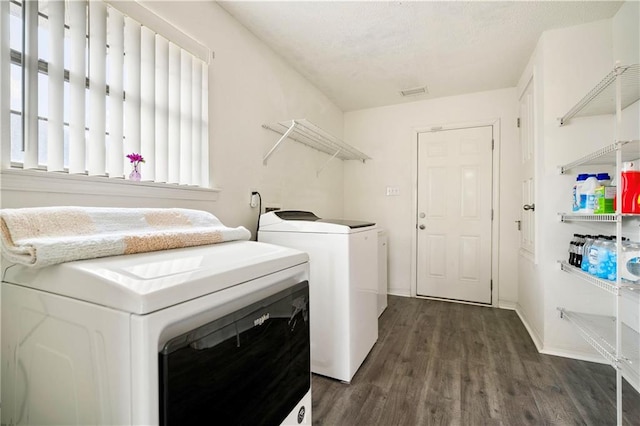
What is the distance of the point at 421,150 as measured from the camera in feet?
11.6

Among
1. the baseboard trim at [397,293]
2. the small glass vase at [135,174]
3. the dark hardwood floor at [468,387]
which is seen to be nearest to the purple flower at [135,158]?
the small glass vase at [135,174]

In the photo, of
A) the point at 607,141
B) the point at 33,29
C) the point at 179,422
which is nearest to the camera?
the point at 179,422

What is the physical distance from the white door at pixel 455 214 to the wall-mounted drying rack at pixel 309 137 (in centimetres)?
85

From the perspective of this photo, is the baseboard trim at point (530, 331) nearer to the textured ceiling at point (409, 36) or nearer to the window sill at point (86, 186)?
the textured ceiling at point (409, 36)

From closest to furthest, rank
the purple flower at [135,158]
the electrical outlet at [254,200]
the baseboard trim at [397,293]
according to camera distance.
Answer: the purple flower at [135,158] < the electrical outlet at [254,200] < the baseboard trim at [397,293]

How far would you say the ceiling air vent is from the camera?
318cm

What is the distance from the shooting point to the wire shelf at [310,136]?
2215 mm

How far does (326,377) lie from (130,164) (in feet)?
5.43

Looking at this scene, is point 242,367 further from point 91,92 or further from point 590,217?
point 590,217

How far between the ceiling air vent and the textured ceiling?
10 cm

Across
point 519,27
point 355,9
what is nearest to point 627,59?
point 519,27

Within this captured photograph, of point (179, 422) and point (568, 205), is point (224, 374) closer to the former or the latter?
point (179, 422)

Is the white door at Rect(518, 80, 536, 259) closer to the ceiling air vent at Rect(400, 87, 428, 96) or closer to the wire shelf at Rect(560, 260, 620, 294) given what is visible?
the wire shelf at Rect(560, 260, 620, 294)

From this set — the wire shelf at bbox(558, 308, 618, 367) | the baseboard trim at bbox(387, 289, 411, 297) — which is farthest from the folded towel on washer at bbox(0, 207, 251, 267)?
the baseboard trim at bbox(387, 289, 411, 297)
